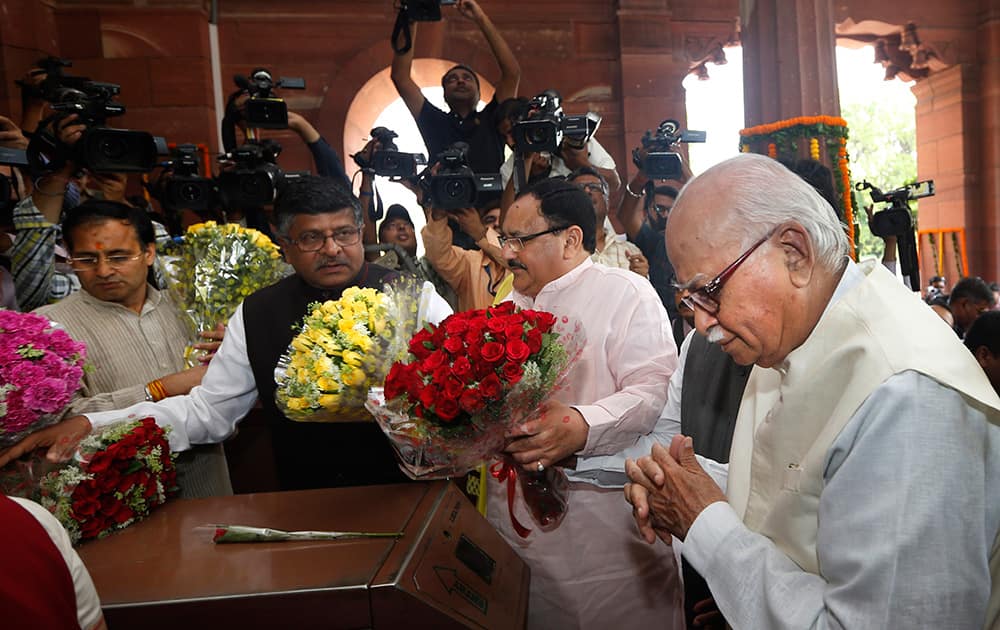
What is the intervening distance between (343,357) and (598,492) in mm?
1097

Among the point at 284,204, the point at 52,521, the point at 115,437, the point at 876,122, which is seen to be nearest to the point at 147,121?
the point at 284,204

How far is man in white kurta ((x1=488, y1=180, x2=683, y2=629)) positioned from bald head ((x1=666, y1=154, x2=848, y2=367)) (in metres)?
0.92

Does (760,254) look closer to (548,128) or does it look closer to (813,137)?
(548,128)

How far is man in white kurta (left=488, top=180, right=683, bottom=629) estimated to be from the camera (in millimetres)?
2363

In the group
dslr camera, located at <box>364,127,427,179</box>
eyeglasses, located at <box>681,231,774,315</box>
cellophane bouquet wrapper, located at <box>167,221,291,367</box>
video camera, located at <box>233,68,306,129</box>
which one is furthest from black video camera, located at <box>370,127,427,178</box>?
eyeglasses, located at <box>681,231,774,315</box>

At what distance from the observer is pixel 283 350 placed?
7.82 feet

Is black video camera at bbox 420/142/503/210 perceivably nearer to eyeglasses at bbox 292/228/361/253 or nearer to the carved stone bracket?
eyeglasses at bbox 292/228/361/253

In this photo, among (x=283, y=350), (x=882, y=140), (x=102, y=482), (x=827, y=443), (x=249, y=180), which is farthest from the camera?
(x=882, y=140)

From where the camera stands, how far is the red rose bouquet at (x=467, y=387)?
157 cm

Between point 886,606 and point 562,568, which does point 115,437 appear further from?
point 886,606

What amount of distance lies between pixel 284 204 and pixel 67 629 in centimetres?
152

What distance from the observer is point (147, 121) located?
7.63 m

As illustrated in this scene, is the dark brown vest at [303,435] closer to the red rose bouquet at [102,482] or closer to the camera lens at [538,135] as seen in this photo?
the red rose bouquet at [102,482]

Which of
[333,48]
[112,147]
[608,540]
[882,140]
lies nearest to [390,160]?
[112,147]
